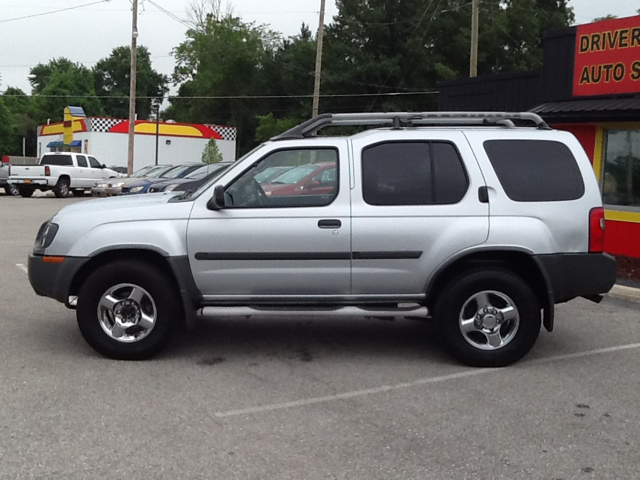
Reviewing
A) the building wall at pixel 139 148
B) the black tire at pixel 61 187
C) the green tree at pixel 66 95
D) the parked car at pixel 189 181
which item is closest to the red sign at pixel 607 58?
the parked car at pixel 189 181

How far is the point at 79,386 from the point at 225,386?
103 cm

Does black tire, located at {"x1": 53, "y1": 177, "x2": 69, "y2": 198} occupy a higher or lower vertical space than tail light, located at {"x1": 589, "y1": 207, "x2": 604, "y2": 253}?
higher

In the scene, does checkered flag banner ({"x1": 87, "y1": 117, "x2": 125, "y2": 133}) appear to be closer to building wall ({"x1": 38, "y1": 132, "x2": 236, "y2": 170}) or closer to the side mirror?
building wall ({"x1": 38, "y1": 132, "x2": 236, "y2": 170})

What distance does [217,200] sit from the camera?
19.5 feet

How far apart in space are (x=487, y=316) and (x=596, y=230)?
3.66 ft

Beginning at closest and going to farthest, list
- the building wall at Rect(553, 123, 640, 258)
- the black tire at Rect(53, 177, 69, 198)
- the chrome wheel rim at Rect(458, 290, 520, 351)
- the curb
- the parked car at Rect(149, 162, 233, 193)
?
the chrome wheel rim at Rect(458, 290, 520, 351) → the curb → the building wall at Rect(553, 123, 640, 258) → the parked car at Rect(149, 162, 233, 193) → the black tire at Rect(53, 177, 69, 198)

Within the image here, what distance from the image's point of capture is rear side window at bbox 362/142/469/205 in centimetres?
607

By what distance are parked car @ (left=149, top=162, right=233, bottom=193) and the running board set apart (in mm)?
11837

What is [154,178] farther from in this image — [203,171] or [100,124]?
[100,124]

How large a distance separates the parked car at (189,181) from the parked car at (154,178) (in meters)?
0.42

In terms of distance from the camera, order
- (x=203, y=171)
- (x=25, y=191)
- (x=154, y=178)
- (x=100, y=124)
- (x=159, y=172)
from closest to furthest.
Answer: (x=203, y=171)
(x=154, y=178)
(x=159, y=172)
(x=25, y=191)
(x=100, y=124)

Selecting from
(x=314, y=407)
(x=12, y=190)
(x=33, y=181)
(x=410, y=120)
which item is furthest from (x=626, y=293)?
(x=12, y=190)

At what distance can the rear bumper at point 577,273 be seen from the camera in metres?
6.02

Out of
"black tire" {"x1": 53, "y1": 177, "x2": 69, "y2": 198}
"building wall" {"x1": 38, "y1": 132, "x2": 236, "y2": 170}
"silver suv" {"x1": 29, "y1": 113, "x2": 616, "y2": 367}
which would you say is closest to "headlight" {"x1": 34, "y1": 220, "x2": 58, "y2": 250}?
"silver suv" {"x1": 29, "y1": 113, "x2": 616, "y2": 367}
